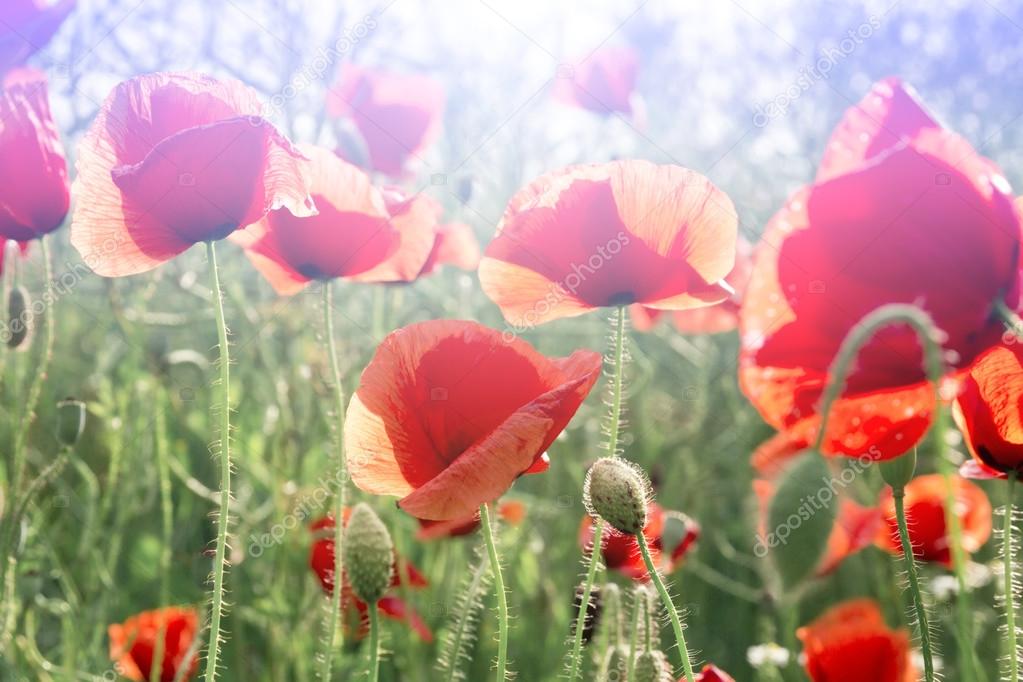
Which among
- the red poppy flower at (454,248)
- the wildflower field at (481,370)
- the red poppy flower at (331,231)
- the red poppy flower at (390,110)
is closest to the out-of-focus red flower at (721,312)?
the wildflower field at (481,370)

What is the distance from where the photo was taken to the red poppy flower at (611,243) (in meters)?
0.76

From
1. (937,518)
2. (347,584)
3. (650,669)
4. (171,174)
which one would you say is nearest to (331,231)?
(171,174)

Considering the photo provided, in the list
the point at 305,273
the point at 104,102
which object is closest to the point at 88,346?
the point at 305,273

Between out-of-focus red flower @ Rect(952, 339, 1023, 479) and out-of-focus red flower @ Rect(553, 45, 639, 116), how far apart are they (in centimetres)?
137

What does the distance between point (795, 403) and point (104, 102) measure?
0.50m

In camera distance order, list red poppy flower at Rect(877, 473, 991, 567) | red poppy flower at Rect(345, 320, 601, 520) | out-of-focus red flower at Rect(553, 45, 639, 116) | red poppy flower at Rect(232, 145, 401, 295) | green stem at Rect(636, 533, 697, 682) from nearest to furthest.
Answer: green stem at Rect(636, 533, 697, 682)
red poppy flower at Rect(345, 320, 601, 520)
red poppy flower at Rect(232, 145, 401, 295)
red poppy flower at Rect(877, 473, 991, 567)
out-of-focus red flower at Rect(553, 45, 639, 116)

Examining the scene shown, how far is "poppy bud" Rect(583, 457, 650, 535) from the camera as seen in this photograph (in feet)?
1.99

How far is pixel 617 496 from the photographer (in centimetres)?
60

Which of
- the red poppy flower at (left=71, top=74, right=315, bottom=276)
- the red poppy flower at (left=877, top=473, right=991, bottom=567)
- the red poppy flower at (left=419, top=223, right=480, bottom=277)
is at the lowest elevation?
the red poppy flower at (left=877, top=473, right=991, bottom=567)

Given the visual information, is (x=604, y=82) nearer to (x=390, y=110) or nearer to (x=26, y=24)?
(x=390, y=110)

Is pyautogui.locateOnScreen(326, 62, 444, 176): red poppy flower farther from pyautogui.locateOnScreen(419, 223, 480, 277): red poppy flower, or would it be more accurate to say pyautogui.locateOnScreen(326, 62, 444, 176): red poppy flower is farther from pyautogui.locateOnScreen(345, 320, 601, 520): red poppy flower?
pyautogui.locateOnScreen(345, 320, 601, 520): red poppy flower

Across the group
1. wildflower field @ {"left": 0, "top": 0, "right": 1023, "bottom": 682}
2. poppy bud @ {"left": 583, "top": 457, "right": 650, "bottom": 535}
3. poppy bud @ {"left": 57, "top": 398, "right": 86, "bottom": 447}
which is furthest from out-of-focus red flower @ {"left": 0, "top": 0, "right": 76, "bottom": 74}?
poppy bud @ {"left": 583, "top": 457, "right": 650, "bottom": 535}

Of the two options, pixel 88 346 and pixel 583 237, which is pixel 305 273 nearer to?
pixel 583 237

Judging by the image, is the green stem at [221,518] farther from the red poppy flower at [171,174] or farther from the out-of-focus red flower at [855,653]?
the out-of-focus red flower at [855,653]
